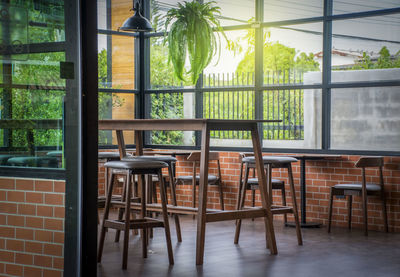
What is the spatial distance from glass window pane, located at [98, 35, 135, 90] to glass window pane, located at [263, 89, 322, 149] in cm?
206

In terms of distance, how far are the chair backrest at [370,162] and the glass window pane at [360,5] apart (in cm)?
171

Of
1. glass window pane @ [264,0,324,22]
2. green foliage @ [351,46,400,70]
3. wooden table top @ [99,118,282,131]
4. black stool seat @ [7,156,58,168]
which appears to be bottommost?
black stool seat @ [7,156,58,168]

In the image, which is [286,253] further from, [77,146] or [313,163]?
[77,146]

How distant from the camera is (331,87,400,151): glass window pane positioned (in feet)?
21.5

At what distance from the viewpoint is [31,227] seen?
9.64ft

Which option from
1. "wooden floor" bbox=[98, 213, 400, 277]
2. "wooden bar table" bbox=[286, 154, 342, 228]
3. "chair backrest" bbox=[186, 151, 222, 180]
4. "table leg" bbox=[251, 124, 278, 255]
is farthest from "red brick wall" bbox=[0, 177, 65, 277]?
"wooden bar table" bbox=[286, 154, 342, 228]

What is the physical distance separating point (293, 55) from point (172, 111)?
6.33 ft

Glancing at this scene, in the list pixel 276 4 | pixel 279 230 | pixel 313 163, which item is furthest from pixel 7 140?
pixel 276 4

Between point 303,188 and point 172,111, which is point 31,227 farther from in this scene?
point 172,111

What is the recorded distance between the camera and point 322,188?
22.7 ft

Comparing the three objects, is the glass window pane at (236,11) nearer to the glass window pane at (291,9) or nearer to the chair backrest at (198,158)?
the glass window pane at (291,9)

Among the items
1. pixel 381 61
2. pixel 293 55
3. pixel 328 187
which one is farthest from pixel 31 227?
pixel 293 55

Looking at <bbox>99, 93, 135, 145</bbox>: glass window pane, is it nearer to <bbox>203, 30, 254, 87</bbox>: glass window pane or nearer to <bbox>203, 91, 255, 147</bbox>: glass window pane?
<bbox>203, 91, 255, 147</bbox>: glass window pane

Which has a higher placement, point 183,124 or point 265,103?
point 265,103
